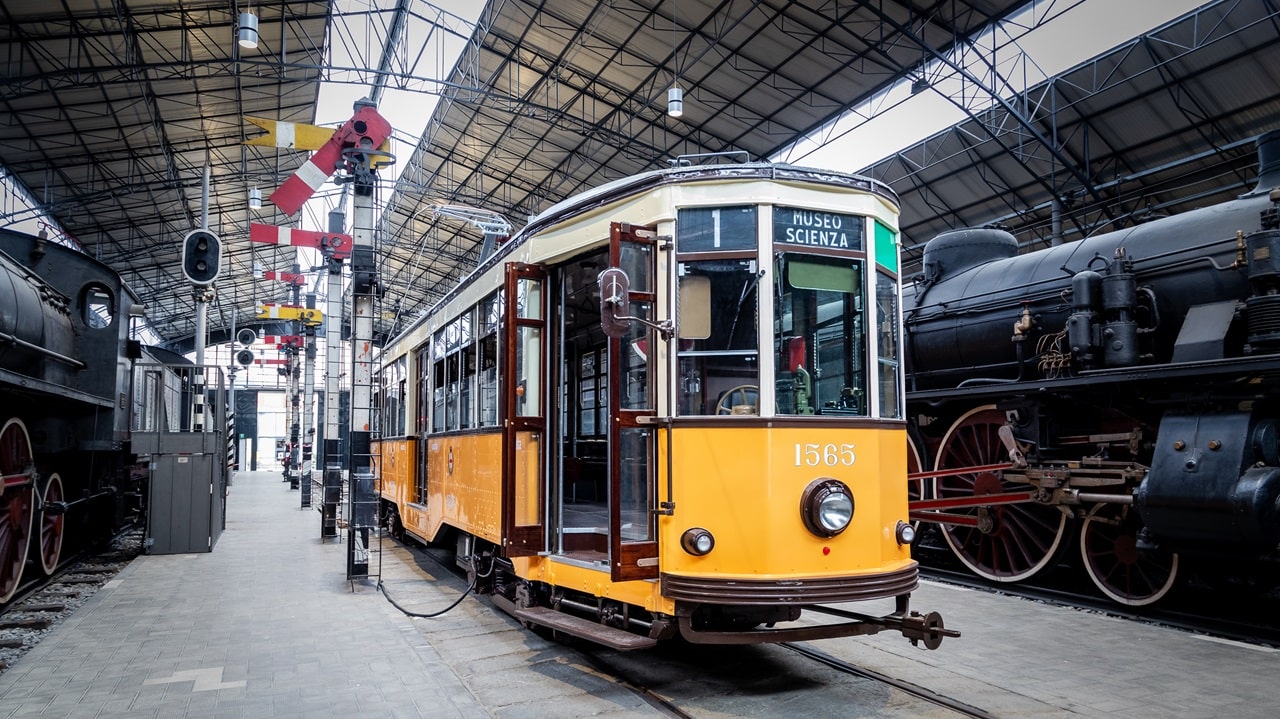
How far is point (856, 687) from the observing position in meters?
5.17

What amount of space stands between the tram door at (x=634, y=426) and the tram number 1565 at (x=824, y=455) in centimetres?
85

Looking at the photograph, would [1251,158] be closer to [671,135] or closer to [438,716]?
[671,135]

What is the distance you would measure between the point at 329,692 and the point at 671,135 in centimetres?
1870

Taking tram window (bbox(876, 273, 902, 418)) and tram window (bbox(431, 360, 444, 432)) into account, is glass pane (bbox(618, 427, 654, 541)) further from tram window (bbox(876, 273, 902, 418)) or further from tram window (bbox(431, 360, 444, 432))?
tram window (bbox(431, 360, 444, 432))

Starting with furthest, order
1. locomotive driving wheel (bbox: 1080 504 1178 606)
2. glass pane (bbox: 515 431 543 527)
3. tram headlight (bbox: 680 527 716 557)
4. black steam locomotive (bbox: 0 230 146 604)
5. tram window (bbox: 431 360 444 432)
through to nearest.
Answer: tram window (bbox: 431 360 444 432) < black steam locomotive (bbox: 0 230 146 604) < locomotive driving wheel (bbox: 1080 504 1178 606) < glass pane (bbox: 515 431 543 527) < tram headlight (bbox: 680 527 716 557)

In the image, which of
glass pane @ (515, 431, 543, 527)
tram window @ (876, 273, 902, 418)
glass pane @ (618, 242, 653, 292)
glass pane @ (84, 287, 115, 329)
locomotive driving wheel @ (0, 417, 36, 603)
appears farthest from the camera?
glass pane @ (84, 287, 115, 329)

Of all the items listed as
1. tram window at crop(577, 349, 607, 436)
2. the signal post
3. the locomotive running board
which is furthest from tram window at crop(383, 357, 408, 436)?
the locomotive running board

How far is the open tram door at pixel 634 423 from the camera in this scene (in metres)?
4.75

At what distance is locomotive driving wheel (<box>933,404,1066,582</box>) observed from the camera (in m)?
8.49

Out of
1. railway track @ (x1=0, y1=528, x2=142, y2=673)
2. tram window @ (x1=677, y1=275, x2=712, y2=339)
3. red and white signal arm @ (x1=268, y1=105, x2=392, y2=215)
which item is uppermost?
red and white signal arm @ (x1=268, y1=105, x2=392, y2=215)

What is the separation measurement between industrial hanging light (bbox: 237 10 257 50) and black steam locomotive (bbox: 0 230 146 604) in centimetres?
607

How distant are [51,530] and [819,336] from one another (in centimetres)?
937

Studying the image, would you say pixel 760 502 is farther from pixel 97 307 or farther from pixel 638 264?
pixel 97 307

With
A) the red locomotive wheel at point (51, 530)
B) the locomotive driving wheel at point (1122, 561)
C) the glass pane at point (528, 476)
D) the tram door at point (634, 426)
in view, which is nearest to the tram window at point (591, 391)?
the glass pane at point (528, 476)
